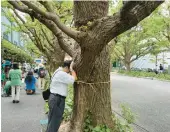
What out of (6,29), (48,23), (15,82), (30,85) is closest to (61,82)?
(48,23)

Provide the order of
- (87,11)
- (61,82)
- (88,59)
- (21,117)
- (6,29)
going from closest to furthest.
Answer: (88,59) < (87,11) < (61,82) < (21,117) < (6,29)

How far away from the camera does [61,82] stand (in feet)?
20.0

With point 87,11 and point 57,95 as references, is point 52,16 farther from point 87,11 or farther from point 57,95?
point 57,95

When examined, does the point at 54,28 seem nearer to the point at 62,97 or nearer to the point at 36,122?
the point at 62,97

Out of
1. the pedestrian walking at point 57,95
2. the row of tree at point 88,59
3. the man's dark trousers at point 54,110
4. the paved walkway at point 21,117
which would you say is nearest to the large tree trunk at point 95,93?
the row of tree at point 88,59

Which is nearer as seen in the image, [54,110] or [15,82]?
[54,110]

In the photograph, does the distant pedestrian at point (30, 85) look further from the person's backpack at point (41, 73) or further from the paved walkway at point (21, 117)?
Answer: the paved walkway at point (21, 117)

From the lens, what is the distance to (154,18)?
1086 inches

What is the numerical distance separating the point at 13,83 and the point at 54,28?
7480 mm

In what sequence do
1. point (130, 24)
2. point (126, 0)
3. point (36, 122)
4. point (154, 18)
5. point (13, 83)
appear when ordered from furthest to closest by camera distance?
1. point (154, 18)
2. point (13, 83)
3. point (36, 122)
4. point (130, 24)
5. point (126, 0)

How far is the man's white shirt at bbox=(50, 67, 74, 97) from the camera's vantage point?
6.02 metres

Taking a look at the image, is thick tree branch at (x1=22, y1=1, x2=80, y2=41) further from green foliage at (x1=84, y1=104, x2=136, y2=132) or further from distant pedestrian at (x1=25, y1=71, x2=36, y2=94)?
distant pedestrian at (x1=25, y1=71, x2=36, y2=94)

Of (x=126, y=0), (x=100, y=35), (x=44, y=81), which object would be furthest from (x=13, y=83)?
(x=126, y=0)

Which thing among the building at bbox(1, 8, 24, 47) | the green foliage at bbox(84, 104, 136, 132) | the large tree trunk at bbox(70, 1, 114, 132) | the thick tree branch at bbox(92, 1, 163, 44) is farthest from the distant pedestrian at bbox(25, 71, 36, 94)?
the thick tree branch at bbox(92, 1, 163, 44)
